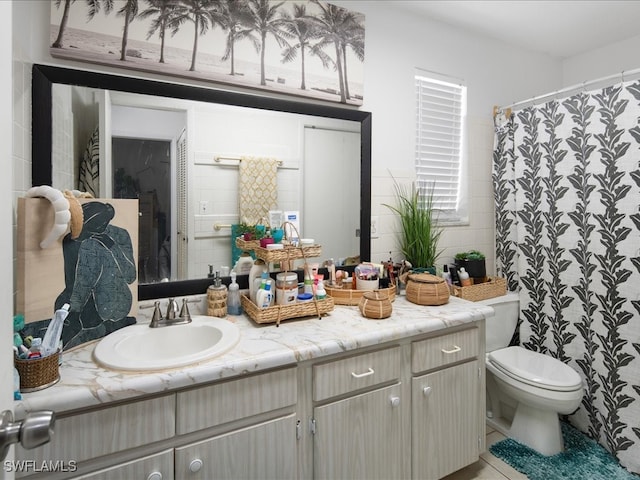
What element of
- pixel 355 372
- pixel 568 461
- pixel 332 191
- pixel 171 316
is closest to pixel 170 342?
pixel 171 316

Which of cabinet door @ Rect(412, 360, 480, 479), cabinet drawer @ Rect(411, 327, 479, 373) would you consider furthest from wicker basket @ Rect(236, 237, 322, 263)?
cabinet door @ Rect(412, 360, 480, 479)

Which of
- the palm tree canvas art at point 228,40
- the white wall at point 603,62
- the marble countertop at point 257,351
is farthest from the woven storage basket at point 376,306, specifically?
the white wall at point 603,62

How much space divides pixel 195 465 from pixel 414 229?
1.55 m

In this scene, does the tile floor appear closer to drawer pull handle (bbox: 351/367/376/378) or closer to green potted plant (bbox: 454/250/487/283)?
drawer pull handle (bbox: 351/367/376/378)

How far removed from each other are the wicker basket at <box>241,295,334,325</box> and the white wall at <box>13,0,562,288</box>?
2.05ft

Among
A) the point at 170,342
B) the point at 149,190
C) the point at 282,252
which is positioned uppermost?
the point at 149,190

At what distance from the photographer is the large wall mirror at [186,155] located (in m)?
1.32

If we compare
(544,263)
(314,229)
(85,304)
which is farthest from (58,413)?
(544,263)

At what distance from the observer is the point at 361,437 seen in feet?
4.32

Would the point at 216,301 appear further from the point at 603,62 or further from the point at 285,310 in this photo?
the point at 603,62

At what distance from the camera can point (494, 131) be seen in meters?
2.42

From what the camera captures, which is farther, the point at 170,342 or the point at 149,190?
the point at 149,190

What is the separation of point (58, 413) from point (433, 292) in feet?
4.79

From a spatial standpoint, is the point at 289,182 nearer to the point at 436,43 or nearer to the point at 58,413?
the point at 58,413
